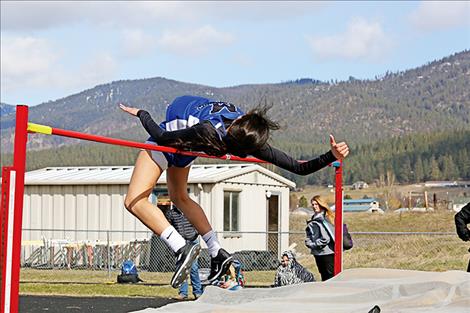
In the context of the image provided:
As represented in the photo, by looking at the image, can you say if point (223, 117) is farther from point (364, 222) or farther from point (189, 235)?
point (364, 222)

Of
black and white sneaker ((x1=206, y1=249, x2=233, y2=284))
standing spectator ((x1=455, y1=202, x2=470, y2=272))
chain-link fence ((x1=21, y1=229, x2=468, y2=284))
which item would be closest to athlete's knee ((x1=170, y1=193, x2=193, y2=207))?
black and white sneaker ((x1=206, y1=249, x2=233, y2=284))

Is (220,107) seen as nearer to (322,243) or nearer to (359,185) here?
(322,243)

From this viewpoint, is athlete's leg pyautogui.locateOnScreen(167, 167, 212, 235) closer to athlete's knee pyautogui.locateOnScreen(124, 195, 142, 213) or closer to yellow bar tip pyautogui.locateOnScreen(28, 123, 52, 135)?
athlete's knee pyautogui.locateOnScreen(124, 195, 142, 213)

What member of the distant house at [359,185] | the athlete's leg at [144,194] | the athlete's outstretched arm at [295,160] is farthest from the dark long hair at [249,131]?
the distant house at [359,185]

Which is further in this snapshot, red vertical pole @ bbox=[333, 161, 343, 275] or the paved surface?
the paved surface

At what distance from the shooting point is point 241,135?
6.23 metres

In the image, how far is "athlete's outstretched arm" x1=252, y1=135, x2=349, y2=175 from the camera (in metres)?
6.44

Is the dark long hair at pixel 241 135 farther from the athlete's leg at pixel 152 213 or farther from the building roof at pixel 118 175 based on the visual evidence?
the building roof at pixel 118 175

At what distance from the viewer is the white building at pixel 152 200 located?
2205 cm

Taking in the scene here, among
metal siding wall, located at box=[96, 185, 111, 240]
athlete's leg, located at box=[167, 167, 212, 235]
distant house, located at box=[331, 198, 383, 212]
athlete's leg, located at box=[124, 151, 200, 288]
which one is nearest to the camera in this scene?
athlete's leg, located at box=[124, 151, 200, 288]

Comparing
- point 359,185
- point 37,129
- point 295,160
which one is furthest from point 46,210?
point 359,185

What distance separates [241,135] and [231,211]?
53.7ft

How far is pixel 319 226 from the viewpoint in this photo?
39.4 ft

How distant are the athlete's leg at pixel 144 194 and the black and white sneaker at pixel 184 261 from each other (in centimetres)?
21
